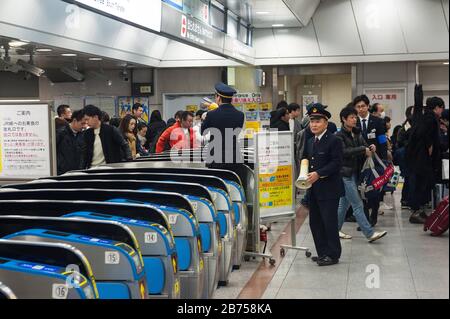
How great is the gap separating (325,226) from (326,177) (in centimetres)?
46

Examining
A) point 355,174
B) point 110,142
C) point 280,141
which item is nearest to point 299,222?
point 355,174

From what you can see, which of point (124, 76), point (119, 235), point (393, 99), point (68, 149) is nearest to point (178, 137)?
point (68, 149)

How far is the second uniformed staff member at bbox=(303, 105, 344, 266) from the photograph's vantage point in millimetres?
5656

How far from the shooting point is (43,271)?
2215 millimetres

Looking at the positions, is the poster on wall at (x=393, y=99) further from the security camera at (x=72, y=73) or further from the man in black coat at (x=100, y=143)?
the man in black coat at (x=100, y=143)

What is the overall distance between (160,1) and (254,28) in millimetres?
7462

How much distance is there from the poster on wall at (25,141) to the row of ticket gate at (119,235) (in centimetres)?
105

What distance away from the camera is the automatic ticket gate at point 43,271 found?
220 cm

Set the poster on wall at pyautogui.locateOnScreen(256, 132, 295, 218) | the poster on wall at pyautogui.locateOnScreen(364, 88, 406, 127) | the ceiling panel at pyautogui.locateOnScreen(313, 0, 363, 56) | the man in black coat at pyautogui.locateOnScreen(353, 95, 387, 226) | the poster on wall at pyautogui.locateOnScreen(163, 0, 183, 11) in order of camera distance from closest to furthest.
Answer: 1. the poster on wall at pyautogui.locateOnScreen(256, 132, 295, 218)
2. the poster on wall at pyautogui.locateOnScreen(163, 0, 183, 11)
3. the man in black coat at pyautogui.locateOnScreen(353, 95, 387, 226)
4. the ceiling panel at pyautogui.locateOnScreen(313, 0, 363, 56)
5. the poster on wall at pyautogui.locateOnScreen(364, 88, 406, 127)

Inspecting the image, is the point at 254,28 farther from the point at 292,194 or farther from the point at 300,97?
the point at 292,194

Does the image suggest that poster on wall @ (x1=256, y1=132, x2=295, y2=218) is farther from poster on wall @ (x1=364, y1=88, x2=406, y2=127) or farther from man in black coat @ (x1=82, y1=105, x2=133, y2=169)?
poster on wall @ (x1=364, y1=88, x2=406, y2=127)

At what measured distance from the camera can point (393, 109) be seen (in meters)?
14.2

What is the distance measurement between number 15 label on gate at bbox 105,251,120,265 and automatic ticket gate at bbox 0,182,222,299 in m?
1.09

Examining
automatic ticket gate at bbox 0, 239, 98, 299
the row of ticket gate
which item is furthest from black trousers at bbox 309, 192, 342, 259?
automatic ticket gate at bbox 0, 239, 98, 299
